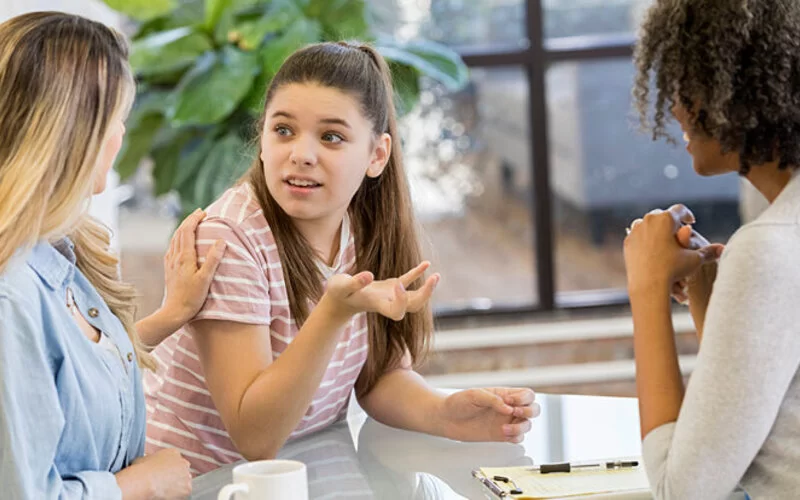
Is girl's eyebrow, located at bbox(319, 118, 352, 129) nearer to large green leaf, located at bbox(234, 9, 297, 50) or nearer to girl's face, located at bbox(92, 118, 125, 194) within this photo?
girl's face, located at bbox(92, 118, 125, 194)

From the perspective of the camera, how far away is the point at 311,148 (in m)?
1.65

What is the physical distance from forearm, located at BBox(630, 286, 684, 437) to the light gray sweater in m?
0.08

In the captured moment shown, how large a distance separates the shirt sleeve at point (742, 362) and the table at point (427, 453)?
0.24m

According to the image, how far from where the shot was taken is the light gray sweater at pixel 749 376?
1.09m

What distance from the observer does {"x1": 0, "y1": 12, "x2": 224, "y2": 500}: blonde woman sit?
111 cm

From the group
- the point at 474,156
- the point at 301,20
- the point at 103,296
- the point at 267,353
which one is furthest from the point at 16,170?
the point at 474,156

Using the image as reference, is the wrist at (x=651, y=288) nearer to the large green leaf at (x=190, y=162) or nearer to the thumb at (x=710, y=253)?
the thumb at (x=710, y=253)

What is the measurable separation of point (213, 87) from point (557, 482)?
220 cm

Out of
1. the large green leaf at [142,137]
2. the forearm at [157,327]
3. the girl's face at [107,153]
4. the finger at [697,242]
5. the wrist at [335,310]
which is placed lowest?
the large green leaf at [142,137]

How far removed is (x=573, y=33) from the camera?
13.5 ft

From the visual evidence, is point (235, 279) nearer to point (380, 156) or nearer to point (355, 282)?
point (355, 282)

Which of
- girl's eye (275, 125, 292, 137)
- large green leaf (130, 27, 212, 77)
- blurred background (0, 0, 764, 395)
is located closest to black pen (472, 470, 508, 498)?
girl's eye (275, 125, 292, 137)

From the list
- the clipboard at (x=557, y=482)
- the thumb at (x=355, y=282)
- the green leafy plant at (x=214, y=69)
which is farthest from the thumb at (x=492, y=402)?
the green leafy plant at (x=214, y=69)

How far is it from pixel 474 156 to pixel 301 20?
1.01 m
